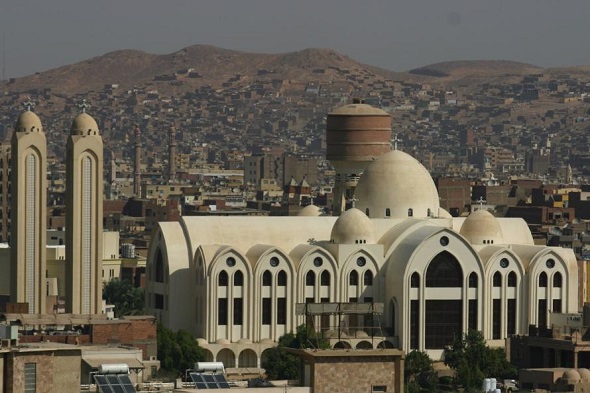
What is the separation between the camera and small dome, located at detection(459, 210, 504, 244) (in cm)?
7669

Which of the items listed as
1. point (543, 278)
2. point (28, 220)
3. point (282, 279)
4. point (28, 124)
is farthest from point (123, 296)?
point (543, 278)

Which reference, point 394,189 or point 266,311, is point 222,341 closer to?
point 266,311

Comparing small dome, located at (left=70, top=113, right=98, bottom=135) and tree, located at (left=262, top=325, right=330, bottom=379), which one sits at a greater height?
small dome, located at (left=70, top=113, right=98, bottom=135)

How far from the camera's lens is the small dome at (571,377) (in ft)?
177

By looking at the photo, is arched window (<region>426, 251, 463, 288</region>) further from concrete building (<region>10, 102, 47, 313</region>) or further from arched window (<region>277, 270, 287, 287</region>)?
concrete building (<region>10, 102, 47, 313</region>)

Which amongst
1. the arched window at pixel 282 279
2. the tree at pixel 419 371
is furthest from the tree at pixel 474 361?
the arched window at pixel 282 279

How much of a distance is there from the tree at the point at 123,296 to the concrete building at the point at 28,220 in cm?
1662

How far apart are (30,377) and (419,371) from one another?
36.6 m

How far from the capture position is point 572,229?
13575cm

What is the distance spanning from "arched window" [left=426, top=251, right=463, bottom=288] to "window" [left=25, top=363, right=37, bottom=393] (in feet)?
133

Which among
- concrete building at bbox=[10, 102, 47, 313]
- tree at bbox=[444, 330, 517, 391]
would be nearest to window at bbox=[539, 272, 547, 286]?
tree at bbox=[444, 330, 517, 391]

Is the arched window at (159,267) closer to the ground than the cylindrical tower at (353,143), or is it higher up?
closer to the ground

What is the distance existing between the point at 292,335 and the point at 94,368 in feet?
99.4

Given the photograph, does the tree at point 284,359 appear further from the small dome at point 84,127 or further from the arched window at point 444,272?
the small dome at point 84,127
